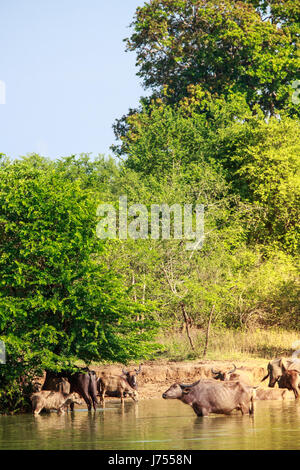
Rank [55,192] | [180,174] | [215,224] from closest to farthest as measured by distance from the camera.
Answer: [55,192], [215,224], [180,174]

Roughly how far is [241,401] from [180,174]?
27.4 metres

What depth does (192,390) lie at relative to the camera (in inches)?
691

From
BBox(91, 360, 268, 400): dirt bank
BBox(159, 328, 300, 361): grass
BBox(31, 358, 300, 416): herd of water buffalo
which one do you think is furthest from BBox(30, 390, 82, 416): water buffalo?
BBox(159, 328, 300, 361): grass

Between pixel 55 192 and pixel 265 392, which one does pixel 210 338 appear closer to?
pixel 265 392

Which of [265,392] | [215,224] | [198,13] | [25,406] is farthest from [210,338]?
[198,13]

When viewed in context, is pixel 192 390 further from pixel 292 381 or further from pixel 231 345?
pixel 231 345

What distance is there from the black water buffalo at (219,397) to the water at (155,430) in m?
Result: 0.22

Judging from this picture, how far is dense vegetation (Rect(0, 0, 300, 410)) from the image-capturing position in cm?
2164

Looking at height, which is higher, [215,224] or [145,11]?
[145,11]

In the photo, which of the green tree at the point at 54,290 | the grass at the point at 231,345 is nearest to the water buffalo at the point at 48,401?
the green tree at the point at 54,290

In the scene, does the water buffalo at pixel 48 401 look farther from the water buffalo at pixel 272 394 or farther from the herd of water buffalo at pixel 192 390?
the water buffalo at pixel 272 394

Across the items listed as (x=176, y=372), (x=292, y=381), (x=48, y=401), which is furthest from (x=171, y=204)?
(x=48, y=401)

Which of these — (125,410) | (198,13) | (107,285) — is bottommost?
(125,410)

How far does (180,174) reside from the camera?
1726 inches
